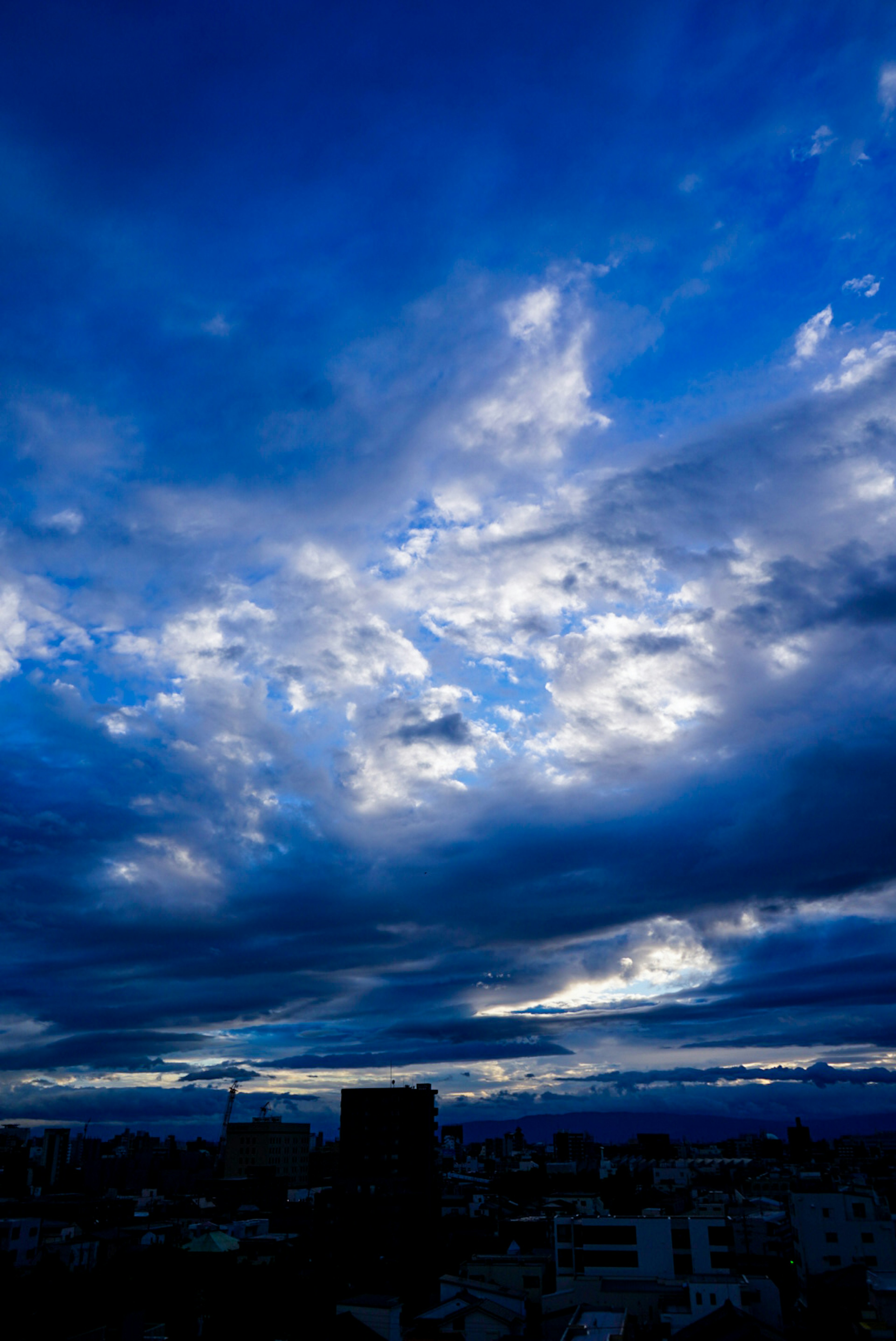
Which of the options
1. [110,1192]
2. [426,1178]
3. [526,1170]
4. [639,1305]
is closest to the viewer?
[639,1305]

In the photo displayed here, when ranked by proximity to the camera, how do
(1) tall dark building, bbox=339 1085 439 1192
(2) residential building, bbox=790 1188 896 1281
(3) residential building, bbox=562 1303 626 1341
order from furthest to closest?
(1) tall dark building, bbox=339 1085 439 1192
(2) residential building, bbox=790 1188 896 1281
(3) residential building, bbox=562 1303 626 1341

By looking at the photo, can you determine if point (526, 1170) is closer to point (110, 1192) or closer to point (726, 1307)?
point (110, 1192)

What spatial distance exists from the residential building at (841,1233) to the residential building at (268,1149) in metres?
140

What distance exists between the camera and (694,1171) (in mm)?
168125

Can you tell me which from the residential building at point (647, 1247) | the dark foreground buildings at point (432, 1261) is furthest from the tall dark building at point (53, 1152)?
the residential building at point (647, 1247)

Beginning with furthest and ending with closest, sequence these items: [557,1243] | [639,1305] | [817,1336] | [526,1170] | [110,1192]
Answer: [526,1170]
[110,1192]
[557,1243]
[639,1305]
[817,1336]

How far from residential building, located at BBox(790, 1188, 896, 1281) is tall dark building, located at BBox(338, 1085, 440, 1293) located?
1403 inches

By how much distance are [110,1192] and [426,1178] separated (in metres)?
102

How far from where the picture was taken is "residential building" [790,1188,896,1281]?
69.6m

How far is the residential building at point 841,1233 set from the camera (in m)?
69.6

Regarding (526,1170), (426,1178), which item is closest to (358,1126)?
(426,1178)

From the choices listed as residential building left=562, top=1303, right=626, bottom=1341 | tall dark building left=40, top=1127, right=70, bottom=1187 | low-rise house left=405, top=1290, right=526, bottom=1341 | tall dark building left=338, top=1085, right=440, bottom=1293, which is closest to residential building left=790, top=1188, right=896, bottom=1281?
residential building left=562, top=1303, right=626, bottom=1341

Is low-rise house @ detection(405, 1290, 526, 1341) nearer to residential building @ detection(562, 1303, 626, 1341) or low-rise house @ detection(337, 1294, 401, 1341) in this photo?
low-rise house @ detection(337, 1294, 401, 1341)

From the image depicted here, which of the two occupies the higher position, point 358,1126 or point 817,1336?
point 358,1126
